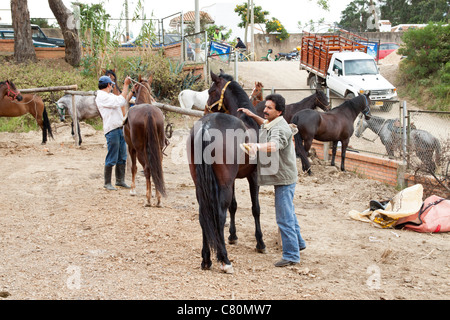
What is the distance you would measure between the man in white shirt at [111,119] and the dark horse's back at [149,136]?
1.90 feet

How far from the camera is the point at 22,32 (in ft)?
65.1

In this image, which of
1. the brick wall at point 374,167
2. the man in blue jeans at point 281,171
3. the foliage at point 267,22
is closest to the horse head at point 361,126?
the brick wall at point 374,167

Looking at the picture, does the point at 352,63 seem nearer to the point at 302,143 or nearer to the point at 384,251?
the point at 302,143

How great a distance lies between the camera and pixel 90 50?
70.2 feet

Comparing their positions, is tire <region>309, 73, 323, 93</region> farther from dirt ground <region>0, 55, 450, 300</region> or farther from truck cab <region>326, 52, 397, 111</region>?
dirt ground <region>0, 55, 450, 300</region>

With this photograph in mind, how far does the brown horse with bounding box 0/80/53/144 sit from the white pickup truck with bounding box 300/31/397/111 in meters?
11.2

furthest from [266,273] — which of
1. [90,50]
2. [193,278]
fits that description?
[90,50]

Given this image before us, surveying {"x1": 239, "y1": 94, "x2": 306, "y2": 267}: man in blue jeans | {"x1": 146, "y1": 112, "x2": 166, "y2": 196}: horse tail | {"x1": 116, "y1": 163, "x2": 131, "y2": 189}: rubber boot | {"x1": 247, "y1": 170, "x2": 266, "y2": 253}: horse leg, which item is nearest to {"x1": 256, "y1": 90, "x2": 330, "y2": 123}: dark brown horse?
{"x1": 116, "y1": 163, "x2": 131, "y2": 189}: rubber boot

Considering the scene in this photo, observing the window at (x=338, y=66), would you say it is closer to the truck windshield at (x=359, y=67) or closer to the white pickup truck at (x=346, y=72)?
the white pickup truck at (x=346, y=72)

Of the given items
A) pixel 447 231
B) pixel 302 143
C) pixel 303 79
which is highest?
pixel 303 79

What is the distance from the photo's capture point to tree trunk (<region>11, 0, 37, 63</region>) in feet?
63.7

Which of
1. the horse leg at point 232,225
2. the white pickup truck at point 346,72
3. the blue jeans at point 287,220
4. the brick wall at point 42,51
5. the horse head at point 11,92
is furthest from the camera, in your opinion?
the brick wall at point 42,51

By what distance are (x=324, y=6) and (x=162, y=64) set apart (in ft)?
96.7

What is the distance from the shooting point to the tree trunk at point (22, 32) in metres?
19.4
